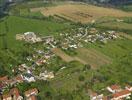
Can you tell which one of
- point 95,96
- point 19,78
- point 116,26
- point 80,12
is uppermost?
point 95,96

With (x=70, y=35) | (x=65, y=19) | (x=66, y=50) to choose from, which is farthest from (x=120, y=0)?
(x=66, y=50)

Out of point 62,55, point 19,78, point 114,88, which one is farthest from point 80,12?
point 114,88

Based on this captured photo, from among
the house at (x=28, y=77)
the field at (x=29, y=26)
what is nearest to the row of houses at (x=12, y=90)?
the house at (x=28, y=77)

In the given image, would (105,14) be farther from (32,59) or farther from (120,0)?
(32,59)

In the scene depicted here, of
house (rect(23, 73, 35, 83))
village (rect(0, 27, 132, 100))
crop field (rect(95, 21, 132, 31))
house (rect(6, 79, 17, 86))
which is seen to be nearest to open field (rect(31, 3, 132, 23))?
crop field (rect(95, 21, 132, 31))

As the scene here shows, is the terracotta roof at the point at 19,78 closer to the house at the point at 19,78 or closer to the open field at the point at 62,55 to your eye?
the house at the point at 19,78

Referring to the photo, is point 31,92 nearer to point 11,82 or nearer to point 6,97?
point 6,97
